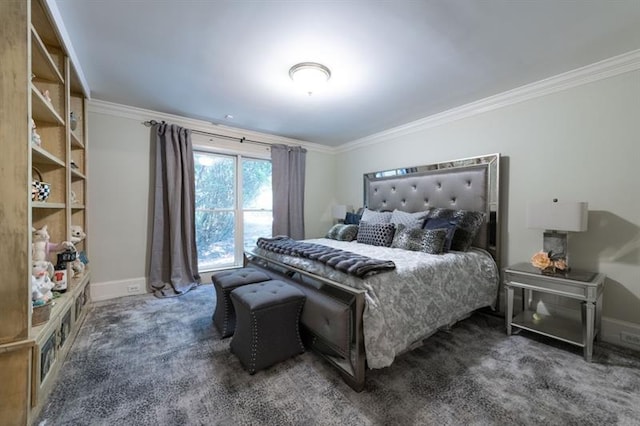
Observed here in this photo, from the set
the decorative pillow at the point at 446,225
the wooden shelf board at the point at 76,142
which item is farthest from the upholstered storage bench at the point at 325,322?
the wooden shelf board at the point at 76,142

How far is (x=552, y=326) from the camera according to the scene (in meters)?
2.22

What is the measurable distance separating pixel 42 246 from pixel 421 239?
3.01 metres

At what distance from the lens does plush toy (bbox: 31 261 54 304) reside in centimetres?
147

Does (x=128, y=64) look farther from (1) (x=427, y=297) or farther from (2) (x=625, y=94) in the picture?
(2) (x=625, y=94)

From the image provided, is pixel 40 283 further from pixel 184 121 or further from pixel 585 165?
pixel 585 165

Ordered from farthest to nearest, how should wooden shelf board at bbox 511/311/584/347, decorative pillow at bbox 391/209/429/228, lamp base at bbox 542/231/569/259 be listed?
decorative pillow at bbox 391/209/429/228
lamp base at bbox 542/231/569/259
wooden shelf board at bbox 511/311/584/347

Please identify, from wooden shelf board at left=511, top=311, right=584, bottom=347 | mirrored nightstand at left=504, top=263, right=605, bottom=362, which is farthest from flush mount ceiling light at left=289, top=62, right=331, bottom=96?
wooden shelf board at left=511, top=311, right=584, bottom=347

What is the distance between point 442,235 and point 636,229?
143 cm

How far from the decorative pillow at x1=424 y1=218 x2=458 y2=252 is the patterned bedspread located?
15 centimetres

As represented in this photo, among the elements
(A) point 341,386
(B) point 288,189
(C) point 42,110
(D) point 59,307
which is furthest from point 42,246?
(B) point 288,189

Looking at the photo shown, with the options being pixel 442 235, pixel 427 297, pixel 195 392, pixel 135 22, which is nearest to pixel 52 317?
pixel 195 392

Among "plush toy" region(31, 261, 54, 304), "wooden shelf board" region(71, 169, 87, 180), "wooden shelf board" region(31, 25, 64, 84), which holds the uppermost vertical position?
"wooden shelf board" region(31, 25, 64, 84)

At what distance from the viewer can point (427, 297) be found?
1985 mm

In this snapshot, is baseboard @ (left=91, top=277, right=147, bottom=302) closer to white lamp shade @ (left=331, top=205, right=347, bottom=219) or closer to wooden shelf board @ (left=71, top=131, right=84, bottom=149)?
wooden shelf board @ (left=71, top=131, right=84, bottom=149)
